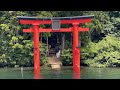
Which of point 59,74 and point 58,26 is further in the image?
point 58,26

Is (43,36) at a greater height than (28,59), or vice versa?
(43,36)

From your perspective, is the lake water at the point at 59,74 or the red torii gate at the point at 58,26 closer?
the lake water at the point at 59,74

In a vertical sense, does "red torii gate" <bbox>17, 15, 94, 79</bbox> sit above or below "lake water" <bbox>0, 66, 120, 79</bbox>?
above

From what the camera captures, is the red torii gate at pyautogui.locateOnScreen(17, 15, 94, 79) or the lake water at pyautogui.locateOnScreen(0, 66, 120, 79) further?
the red torii gate at pyautogui.locateOnScreen(17, 15, 94, 79)

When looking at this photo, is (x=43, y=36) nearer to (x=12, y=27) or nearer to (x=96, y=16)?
(x=12, y=27)

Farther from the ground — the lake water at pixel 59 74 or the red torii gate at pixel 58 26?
the red torii gate at pixel 58 26

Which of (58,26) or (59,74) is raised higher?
(58,26)

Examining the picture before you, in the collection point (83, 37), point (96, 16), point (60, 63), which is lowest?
point (60, 63)
